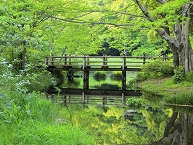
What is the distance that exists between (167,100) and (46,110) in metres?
5.34

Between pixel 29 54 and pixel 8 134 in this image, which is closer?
pixel 8 134

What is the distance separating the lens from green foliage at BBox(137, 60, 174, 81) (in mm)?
16359

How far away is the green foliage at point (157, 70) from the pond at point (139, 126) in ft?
18.8

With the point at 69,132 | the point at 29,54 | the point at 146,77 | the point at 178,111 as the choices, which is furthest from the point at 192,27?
the point at 69,132

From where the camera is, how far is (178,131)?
7383 millimetres

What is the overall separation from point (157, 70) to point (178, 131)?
9.69 m

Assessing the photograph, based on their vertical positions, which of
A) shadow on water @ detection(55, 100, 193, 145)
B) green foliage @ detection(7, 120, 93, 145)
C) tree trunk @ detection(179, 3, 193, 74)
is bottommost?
shadow on water @ detection(55, 100, 193, 145)

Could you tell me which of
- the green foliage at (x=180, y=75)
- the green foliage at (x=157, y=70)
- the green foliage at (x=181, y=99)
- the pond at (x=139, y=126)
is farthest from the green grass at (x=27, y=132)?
the green foliage at (x=157, y=70)

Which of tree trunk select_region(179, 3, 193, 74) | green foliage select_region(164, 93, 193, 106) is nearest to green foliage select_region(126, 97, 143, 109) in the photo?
green foliage select_region(164, 93, 193, 106)

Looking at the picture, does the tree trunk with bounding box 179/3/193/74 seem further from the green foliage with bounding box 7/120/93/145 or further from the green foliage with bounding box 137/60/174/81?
the green foliage with bounding box 7/120/93/145

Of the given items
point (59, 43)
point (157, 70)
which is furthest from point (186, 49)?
point (59, 43)

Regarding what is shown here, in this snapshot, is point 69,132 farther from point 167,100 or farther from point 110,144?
point 167,100

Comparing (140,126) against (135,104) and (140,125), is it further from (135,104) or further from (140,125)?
(135,104)

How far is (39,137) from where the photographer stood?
5133 millimetres
